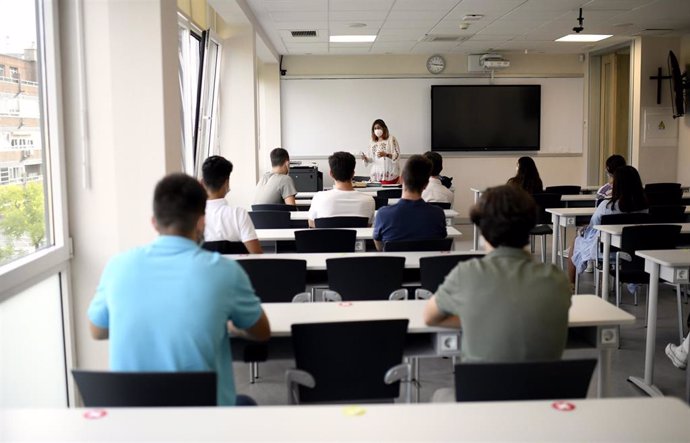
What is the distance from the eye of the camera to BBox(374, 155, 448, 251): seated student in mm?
4414

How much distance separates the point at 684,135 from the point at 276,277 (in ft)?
29.8

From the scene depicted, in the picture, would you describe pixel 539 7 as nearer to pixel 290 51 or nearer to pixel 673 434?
pixel 290 51

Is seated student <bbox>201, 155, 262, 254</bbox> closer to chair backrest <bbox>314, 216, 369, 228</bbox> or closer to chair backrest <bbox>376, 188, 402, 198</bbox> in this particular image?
chair backrest <bbox>314, 216, 369, 228</bbox>

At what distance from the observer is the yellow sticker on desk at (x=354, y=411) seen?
185 centimetres

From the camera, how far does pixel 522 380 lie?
77.5 inches

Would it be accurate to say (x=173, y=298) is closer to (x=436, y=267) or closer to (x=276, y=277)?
(x=276, y=277)

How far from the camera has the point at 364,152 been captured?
1248 centimetres

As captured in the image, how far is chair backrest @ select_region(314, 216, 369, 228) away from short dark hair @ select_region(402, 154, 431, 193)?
1018mm

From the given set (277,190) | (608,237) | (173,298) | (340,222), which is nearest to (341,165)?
(340,222)

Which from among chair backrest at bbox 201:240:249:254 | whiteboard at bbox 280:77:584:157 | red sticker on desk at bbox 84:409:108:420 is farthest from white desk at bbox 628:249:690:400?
whiteboard at bbox 280:77:584:157

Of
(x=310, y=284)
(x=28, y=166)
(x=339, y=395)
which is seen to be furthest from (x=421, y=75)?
(x=339, y=395)

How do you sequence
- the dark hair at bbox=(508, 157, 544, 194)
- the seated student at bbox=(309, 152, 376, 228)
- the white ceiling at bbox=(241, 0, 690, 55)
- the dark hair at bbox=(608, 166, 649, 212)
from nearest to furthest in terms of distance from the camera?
the seated student at bbox=(309, 152, 376, 228) < the dark hair at bbox=(608, 166, 649, 212) < the dark hair at bbox=(508, 157, 544, 194) < the white ceiling at bbox=(241, 0, 690, 55)

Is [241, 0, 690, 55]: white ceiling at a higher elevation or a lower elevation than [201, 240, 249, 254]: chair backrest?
higher

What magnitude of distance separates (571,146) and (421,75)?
9.97ft
